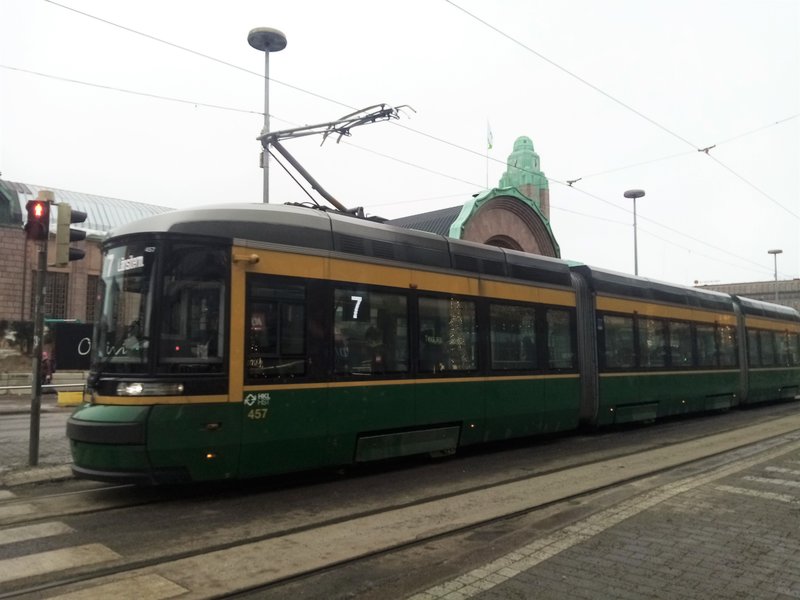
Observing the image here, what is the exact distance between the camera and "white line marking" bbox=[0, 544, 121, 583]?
4664 mm

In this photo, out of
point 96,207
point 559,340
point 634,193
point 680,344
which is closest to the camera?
point 559,340

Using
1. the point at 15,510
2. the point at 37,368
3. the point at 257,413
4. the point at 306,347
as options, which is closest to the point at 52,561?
the point at 15,510

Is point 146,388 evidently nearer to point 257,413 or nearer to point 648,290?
point 257,413

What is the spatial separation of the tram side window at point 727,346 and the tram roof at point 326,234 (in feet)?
30.7

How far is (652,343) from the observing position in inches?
556

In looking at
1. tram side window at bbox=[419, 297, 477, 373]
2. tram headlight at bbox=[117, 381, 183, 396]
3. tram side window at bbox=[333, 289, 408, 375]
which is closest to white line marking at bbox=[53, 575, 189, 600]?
tram headlight at bbox=[117, 381, 183, 396]

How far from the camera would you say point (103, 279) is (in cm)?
712

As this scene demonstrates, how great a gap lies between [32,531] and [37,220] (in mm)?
4892

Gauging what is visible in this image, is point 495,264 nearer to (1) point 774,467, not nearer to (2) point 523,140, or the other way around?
(1) point 774,467

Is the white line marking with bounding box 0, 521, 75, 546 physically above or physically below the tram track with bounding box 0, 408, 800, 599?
above

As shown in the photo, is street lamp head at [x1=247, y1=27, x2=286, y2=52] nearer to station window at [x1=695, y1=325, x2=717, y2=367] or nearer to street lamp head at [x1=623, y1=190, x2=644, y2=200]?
station window at [x1=695, y1=325, x2=717, y2=367]

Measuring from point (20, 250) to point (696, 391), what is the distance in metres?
27.4

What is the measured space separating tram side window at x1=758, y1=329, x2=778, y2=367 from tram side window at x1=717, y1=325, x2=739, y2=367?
7.76 feet

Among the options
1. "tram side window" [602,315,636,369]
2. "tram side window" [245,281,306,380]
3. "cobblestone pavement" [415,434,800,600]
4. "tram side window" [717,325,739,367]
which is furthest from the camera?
"tram side window" [717,325,739,367]
